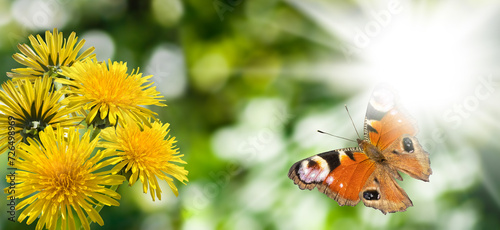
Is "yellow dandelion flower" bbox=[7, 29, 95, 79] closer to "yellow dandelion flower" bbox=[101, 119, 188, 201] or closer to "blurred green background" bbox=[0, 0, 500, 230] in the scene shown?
"yellow dandelion flower" bbox=[101, 119, 188, 201]

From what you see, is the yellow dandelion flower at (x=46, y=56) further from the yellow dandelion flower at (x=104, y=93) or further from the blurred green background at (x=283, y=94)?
the blurred green background at (x=283, y=94)

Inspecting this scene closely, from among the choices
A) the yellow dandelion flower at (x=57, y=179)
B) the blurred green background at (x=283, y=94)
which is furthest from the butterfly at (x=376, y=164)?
the yellow dandelion flower at (x=57, y=179)

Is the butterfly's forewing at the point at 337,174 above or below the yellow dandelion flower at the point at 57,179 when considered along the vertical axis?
below

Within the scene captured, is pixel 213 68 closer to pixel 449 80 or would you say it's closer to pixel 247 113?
pixel 247 113

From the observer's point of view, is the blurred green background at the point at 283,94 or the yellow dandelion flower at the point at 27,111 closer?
the yellow dandelion flower at the point at 27,111

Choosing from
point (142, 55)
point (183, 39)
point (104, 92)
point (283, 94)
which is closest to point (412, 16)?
point (283, 94)
